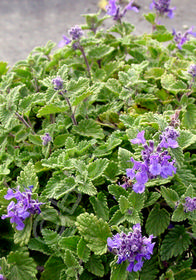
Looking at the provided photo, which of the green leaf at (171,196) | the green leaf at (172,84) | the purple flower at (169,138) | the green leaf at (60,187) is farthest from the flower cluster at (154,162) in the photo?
the green leaf at (172,84)

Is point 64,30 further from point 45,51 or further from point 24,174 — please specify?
point 24,174

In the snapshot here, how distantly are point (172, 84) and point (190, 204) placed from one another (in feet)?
2.04

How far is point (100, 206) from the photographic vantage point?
1.11m

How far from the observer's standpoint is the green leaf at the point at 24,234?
102 cm

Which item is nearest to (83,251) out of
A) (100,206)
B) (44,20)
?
(100,206)

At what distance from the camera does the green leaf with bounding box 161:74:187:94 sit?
1.41 meters

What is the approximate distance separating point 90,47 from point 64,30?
228 cm

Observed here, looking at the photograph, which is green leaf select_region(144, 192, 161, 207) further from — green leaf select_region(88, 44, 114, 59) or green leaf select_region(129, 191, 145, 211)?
green leaf select_region(88, 44, 114, 59)

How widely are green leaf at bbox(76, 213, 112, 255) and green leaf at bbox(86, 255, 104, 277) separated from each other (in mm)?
62

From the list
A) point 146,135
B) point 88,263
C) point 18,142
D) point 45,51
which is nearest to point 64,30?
point 45,51

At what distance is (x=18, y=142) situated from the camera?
4.73 feet

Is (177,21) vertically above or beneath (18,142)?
above

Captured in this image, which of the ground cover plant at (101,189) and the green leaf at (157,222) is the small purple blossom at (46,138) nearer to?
the ground cover plant at (101,189)

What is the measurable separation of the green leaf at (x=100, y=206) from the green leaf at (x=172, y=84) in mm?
595
